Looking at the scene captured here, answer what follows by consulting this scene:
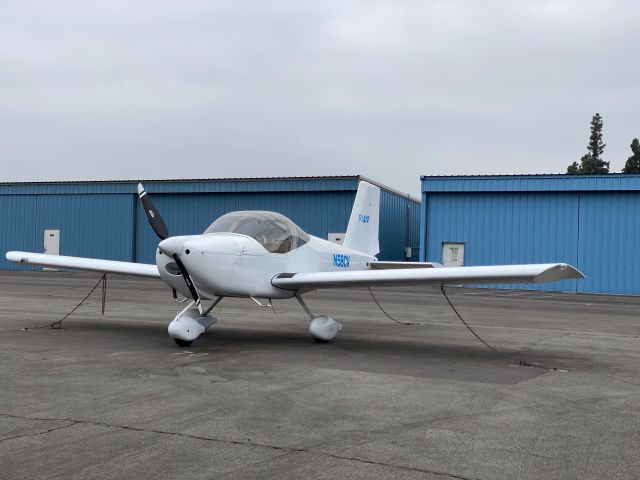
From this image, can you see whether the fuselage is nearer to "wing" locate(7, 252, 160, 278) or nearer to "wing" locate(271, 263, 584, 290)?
"wing" locate(271, 263, 584, 290)

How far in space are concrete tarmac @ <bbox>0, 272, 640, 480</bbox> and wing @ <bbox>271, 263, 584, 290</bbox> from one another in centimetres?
94

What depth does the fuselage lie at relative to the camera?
9.07m

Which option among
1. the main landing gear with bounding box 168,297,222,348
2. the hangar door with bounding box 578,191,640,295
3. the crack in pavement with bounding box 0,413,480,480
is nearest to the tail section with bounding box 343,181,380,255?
the main landing gear with bounding box 168,297,222,348

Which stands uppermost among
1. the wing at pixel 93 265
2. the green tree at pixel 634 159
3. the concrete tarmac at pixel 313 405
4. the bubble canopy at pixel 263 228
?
the green tree at pixel 634 159

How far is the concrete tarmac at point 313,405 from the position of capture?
4.04 m

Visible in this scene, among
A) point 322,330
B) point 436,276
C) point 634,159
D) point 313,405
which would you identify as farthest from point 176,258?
point 634,159

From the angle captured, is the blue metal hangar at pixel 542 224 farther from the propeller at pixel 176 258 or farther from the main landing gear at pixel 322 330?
the propeller at pixel 176 258

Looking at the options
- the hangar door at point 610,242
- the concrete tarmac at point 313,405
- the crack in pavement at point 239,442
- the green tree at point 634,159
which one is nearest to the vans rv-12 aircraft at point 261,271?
the concrete tarmac at point 313,405

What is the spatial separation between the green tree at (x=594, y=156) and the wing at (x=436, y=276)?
67.3m

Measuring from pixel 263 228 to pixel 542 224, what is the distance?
70.6ft

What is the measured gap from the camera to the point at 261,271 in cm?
991

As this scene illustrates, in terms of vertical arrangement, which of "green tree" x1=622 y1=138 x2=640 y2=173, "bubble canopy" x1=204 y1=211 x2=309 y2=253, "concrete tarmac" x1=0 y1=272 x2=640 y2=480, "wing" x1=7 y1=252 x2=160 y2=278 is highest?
"green tree" x1=622 y1=138 x2=640 y2=173

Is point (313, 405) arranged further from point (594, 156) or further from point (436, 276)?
point (594, 156)

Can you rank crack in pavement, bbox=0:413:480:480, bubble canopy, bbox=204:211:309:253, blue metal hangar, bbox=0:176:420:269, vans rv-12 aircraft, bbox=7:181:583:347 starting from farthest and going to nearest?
blue metal hangar, bbox=0:176:420:269 < bubble canopy, bbox=204:211:309:253 < vans rv-12 aircraft, bbox=7:181:583:347 < crack in pavement, bbox=0:413:480:480
